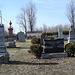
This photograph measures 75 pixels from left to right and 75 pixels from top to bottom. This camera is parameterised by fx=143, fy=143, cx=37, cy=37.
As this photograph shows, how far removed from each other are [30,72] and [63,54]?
3595mm

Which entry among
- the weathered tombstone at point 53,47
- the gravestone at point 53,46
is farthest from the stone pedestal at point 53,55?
the gravestone at point 53,46

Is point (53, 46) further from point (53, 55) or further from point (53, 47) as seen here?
point (53, 55)

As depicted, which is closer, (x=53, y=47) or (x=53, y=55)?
(x=53, y=55)

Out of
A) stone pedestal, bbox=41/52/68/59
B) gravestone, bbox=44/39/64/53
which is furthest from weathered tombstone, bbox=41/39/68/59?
stone pedestal, bbox=41/52/68/59

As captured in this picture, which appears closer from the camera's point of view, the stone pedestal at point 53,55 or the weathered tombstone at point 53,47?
the stone pedestal at point 53,55

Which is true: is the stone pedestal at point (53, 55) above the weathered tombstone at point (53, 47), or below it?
below

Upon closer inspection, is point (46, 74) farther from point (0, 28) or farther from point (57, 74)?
point (0, 28)

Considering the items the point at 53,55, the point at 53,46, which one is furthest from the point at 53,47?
the point at 53,55

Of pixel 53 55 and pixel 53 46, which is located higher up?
pixel 53 46

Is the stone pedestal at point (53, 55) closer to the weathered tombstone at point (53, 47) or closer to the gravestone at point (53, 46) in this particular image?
the weathered tombstone at point (53, 47)

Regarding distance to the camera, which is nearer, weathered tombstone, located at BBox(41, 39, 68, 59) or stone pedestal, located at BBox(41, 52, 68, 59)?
stone pedestal, located at BBox(41, 52, 68, 59)

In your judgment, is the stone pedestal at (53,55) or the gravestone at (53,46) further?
the gravestone at (53,46)

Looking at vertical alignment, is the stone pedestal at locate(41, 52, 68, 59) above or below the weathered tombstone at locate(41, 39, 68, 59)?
below

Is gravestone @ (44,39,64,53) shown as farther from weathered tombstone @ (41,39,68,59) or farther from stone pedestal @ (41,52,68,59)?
stone pedestal @ (41,52,68,59)
